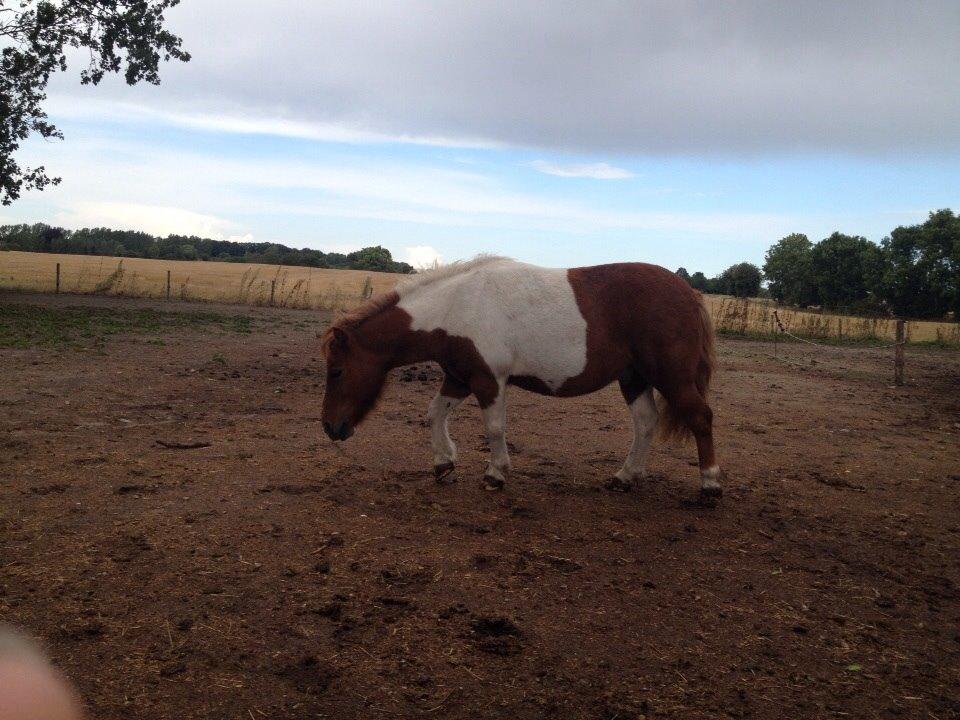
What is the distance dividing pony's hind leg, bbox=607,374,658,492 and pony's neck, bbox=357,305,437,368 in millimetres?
1732

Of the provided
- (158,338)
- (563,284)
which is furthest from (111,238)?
(563,284)

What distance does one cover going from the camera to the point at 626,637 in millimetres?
3324

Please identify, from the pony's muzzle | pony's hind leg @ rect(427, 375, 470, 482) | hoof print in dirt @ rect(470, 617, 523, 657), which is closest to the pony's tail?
pony's hind leg @ rect(427, 375, 470, 482)

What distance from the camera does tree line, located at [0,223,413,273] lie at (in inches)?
2299

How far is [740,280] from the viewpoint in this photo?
3809cm

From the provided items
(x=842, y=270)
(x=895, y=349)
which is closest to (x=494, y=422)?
(x=895, y=349)

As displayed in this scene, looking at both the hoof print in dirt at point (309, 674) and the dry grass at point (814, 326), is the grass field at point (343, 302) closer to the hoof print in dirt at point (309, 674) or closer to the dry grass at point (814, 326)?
the dry grass at point (814, 326)

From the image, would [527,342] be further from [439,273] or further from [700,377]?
[700,377]

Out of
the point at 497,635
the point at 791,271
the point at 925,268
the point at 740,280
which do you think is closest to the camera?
the point at 497,635

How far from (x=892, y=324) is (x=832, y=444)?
2194 centimetres

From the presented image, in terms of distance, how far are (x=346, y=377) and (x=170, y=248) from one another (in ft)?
263

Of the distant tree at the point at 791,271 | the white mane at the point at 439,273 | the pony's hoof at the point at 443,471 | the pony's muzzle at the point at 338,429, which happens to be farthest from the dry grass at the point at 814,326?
the distant tree at the point at 791,271

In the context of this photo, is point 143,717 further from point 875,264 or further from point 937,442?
point 875,264

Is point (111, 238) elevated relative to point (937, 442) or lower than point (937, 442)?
elevated
